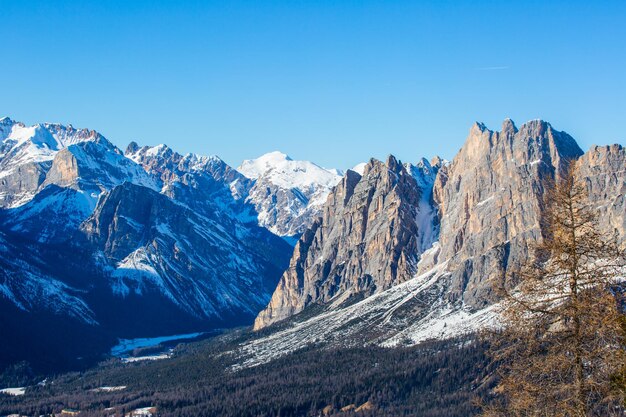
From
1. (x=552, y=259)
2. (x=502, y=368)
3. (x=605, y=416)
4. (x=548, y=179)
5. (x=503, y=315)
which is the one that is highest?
(x=548, y=179)

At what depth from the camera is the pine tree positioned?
112 feet

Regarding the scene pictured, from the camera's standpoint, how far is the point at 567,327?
117ft

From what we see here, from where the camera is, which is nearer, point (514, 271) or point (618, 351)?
point (618, 351)

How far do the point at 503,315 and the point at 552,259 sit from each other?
3837mm

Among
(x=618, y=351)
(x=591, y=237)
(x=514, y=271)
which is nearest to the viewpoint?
(x=618, y=351)

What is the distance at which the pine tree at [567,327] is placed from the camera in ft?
112

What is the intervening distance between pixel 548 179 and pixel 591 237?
527 cm

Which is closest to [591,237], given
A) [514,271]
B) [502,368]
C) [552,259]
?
[552,259]

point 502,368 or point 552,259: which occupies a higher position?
point 552,259

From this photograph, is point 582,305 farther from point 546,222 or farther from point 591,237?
point 546,222

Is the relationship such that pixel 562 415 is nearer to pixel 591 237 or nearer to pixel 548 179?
pixel 591 237

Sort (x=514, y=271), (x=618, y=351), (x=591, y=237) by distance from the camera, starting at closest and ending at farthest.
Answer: (x=618, y=351), (x=591, y=237), (x=514, y=271)

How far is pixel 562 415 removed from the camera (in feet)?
113

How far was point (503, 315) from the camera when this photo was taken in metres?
36.8
